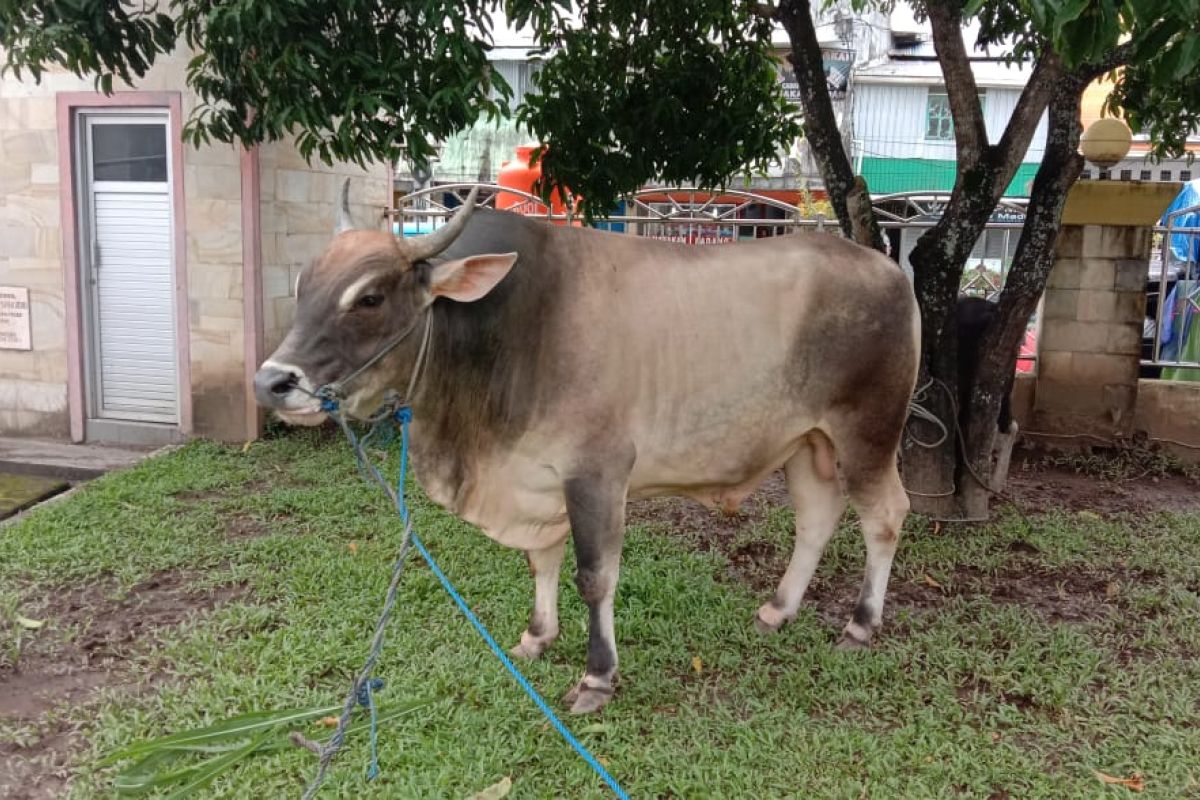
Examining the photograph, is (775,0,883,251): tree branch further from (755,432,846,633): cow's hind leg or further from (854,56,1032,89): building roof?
(854,56,1032,89): building roof

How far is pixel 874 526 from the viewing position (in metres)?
3.97

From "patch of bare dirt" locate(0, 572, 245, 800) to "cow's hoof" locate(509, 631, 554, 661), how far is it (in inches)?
53.6

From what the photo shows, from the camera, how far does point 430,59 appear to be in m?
4.88

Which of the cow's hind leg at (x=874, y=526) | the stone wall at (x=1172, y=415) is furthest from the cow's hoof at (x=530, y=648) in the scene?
the stone wall at (x=1172, y=415)

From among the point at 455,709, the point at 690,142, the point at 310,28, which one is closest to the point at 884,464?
the point at 455,709

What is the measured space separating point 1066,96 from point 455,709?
4.21 meters

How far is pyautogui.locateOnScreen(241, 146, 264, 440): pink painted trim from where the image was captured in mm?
6957

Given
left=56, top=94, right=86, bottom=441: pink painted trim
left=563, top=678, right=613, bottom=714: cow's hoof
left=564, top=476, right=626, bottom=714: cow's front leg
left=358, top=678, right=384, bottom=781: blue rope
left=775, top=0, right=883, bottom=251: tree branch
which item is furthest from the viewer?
left=56, top=94, right=86, bottom=441: pink painted trim

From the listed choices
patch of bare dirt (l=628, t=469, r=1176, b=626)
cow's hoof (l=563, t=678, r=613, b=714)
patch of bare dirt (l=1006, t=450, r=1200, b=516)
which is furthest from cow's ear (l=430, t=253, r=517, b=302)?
patch of bare dirt (l=1006, t=450, r=1200, b=516)

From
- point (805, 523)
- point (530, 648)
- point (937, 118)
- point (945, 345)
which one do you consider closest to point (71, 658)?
point (530, 648)

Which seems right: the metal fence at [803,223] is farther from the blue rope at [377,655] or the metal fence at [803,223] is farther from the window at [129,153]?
the blue rope at [377,655]

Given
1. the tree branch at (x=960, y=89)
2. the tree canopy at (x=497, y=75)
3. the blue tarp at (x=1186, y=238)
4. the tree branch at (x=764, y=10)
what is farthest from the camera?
the blue tarp at (x=1186, y=238)

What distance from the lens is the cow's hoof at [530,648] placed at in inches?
152

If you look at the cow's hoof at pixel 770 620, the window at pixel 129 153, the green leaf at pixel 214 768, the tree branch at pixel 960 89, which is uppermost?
the tree branch at pixel 960 89
